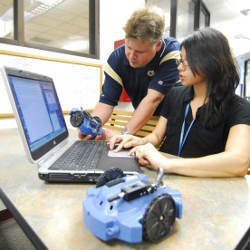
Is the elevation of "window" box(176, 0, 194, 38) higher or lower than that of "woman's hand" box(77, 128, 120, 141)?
higher

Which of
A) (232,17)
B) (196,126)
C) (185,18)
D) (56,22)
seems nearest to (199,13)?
(185,18)

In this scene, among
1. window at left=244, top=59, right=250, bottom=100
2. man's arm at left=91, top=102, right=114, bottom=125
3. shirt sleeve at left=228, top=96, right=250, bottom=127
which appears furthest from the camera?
window at left=244, top=59, right=250, bottom=100

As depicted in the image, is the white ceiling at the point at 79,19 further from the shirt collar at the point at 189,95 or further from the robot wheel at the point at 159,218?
the robot wheel at the point at 159,218

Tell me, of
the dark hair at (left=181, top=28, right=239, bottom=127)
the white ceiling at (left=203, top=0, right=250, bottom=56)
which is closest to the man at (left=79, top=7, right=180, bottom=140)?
the dark hair at (left=181, top=28, right=239, bottom=127)

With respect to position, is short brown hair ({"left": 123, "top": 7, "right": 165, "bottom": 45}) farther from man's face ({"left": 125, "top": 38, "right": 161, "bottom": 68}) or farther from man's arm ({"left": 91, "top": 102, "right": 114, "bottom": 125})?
man's arm ({"left": 91, "top": 102, "right": 114, "bottom": 125})

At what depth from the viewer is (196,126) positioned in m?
0.93

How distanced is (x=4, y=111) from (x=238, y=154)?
154 cm

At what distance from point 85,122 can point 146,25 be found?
556mm

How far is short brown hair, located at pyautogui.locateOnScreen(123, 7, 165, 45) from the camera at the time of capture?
976 millimetres

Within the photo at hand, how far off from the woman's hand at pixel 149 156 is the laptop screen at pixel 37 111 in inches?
11.9

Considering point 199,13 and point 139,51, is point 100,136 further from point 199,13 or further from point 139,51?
point 199,13

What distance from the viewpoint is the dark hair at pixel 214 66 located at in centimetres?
85

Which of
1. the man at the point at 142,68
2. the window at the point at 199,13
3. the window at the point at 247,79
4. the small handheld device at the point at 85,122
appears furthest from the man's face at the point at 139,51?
the window at the point at 247,79

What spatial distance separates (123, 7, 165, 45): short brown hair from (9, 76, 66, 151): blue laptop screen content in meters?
0.49
